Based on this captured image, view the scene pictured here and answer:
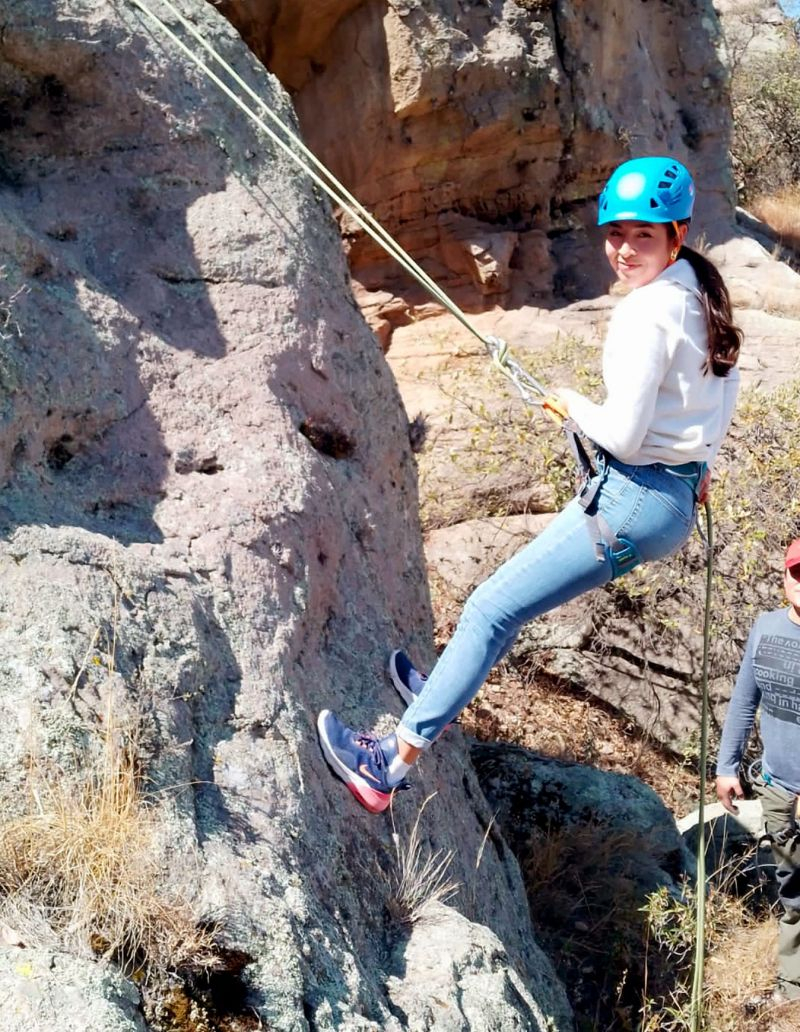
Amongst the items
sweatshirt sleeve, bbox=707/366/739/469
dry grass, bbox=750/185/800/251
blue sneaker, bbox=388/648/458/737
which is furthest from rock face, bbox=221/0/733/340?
sweatshirt sleeve, bbox=707/366/739/469

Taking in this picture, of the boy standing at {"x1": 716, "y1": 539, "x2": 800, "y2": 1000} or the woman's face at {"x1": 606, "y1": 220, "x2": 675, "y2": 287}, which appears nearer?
the woman's face at {"x1": 606, "y1": 220, "x2": 675, "y2": 287}

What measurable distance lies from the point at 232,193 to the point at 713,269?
5.87ft

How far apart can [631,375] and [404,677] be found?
4.46 feet

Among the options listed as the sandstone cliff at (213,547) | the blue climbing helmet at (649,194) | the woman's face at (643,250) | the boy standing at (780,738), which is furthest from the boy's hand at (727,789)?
the blue climbing helmet at (649,194)

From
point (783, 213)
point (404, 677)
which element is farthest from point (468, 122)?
point (404, 677)

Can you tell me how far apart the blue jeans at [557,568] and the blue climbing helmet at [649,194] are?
0.64 m

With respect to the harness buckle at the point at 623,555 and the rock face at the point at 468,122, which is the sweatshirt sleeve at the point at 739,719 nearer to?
the harness buckle at the point at 623,555

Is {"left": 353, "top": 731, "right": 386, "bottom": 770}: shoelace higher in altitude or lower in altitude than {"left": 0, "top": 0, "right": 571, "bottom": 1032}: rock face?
lower

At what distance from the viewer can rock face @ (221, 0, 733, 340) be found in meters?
10.1

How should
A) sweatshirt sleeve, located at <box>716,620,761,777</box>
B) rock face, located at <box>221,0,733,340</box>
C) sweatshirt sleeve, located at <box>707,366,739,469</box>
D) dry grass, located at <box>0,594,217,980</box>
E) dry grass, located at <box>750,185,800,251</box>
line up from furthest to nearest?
dry grass, located at <box>750,185,800,251</box> → rock face, located at <box>221,0,733,340</box> → sweatshirt sleeve, located at <box>716,620,761,777</box> → sweatshirt sleeve, located at <box>707,366,739,469</box> → dry grass, located at <box>0,594,217,980</box>

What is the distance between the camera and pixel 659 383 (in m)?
2.95

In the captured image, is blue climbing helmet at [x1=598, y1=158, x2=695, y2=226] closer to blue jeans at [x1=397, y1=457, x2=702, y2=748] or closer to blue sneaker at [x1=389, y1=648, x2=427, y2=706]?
blue jeans at [x1=397, y1=457, x2=702, y2=748]

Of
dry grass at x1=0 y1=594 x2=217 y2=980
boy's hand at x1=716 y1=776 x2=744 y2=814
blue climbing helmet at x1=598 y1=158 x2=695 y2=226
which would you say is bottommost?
boy's hand at x1=716 y1=776 x2=744 y2=814

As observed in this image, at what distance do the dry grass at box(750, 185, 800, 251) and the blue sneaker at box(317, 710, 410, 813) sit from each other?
11945mm
